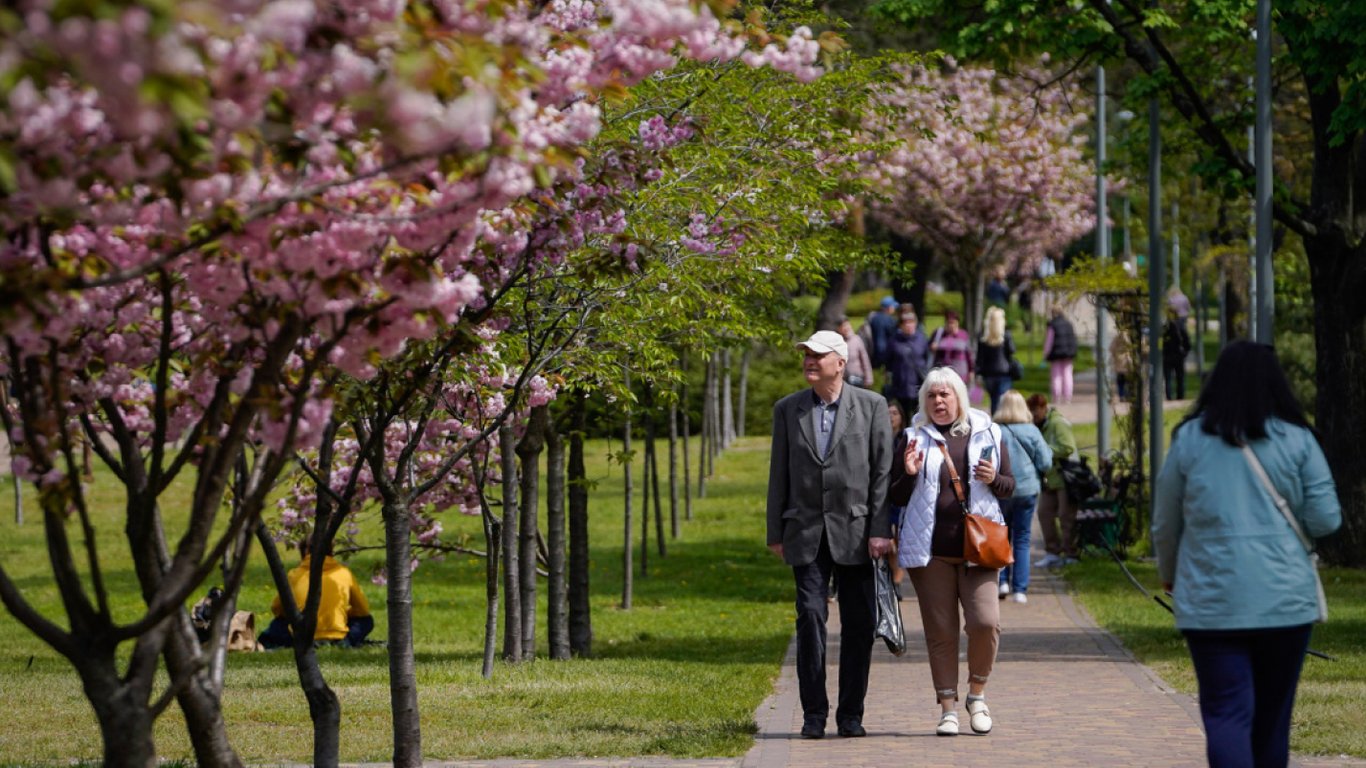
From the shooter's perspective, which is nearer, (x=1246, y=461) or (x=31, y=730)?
(x=1246, y=461)

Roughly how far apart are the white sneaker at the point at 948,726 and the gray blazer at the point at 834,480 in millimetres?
895

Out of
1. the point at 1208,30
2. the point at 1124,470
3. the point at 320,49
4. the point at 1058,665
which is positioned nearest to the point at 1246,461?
the point at 320,49

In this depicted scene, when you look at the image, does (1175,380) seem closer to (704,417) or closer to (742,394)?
(742,394)

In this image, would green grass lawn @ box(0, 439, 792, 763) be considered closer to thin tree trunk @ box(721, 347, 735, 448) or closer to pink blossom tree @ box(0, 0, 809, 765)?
pink blossom tree @ box(0, 0, 809, 765)

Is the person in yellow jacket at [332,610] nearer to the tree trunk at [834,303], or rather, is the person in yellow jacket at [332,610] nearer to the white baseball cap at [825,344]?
the white baseball cap at [825,344]

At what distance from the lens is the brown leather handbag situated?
31.9 ft

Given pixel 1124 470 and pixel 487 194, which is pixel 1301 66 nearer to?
pixel 1124 470

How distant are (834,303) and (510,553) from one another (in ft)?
51.4

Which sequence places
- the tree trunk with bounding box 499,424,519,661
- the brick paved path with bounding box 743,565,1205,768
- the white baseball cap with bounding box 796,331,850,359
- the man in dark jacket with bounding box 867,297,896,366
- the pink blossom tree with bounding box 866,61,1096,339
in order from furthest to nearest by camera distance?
the pink blossom tree with bounding box 866,61,1096,339 → the man in dark jacket with bounding box 867,297,896,366 → the tree trunk with bounding box 499,424,519,661 → the white baseball cap with bounding box 796,331,850,359 → the brick paved path with bounding box 743,565,1205,768

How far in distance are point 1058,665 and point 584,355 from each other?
426 centimetres

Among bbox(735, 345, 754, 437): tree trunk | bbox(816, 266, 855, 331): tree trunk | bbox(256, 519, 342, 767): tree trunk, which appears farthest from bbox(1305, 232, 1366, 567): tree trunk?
bbox(735, 345, 754, 437): tree trunk

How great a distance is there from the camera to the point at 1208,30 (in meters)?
17.7

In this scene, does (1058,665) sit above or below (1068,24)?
below

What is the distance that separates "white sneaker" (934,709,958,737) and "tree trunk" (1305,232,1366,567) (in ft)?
32.0
